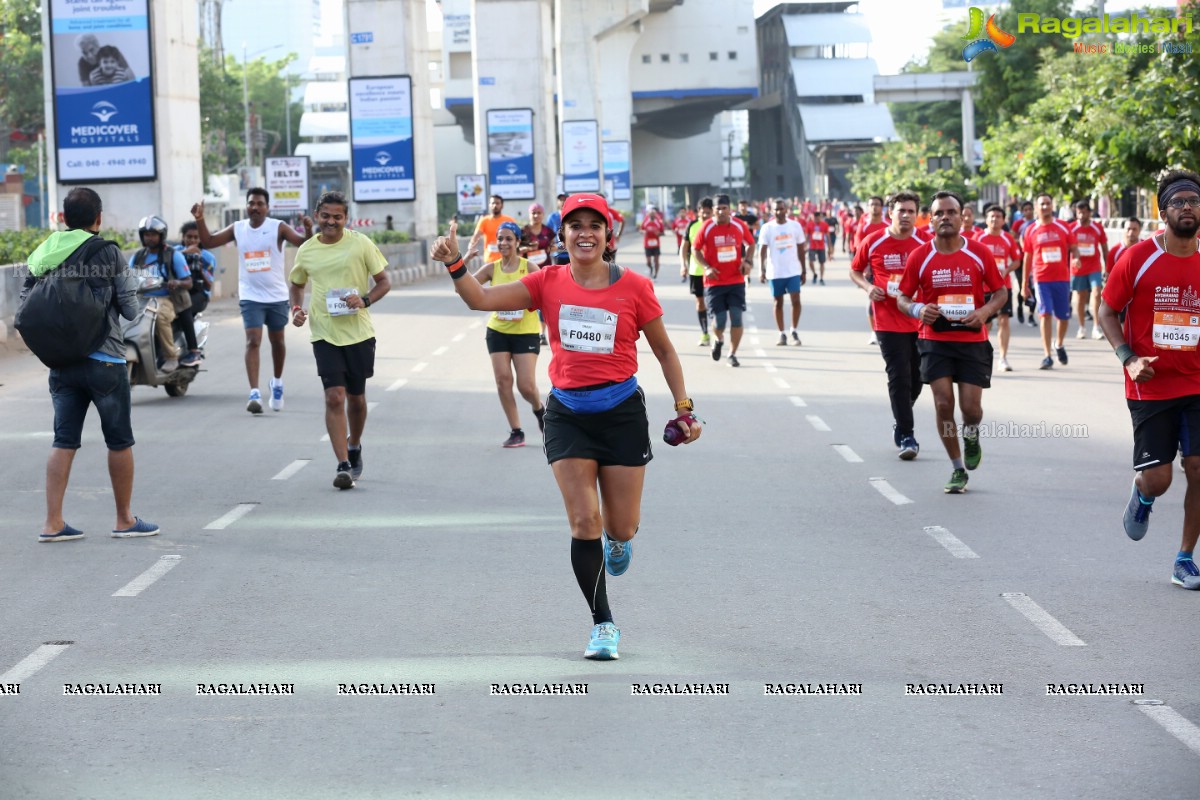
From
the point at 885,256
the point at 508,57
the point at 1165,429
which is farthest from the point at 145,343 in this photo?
the point at 508,57

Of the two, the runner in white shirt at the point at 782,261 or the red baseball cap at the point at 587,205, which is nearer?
the red baseball cap at the point at 587,205

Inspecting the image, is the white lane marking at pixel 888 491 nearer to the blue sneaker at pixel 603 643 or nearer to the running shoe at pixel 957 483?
the running shoe at pixel 957 483

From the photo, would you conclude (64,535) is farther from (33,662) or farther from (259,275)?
(259,275)

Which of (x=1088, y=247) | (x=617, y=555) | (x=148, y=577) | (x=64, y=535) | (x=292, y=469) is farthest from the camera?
(x=1088, y=247)

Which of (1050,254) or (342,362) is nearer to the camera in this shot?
(342,362)

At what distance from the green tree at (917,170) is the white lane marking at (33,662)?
3276 centimetres

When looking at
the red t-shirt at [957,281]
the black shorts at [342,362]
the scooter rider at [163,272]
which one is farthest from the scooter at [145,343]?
the red t-shirt at [957,281]

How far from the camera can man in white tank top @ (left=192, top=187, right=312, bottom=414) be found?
16.4 metres

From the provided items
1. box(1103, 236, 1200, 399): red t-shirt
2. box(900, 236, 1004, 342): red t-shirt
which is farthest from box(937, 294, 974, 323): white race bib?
box(1103, 236, 1200, 399): red t-shirt

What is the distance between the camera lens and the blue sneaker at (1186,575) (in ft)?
27.2

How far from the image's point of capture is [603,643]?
22.6 ft

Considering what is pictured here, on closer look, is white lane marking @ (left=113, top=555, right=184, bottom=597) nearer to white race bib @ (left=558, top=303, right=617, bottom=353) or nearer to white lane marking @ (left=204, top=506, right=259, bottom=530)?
white lane marking @ (left=204, top=506, right=259, bottom=530)

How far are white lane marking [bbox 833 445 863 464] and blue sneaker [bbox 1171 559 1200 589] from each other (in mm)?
4875

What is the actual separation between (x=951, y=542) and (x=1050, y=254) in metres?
11.6
